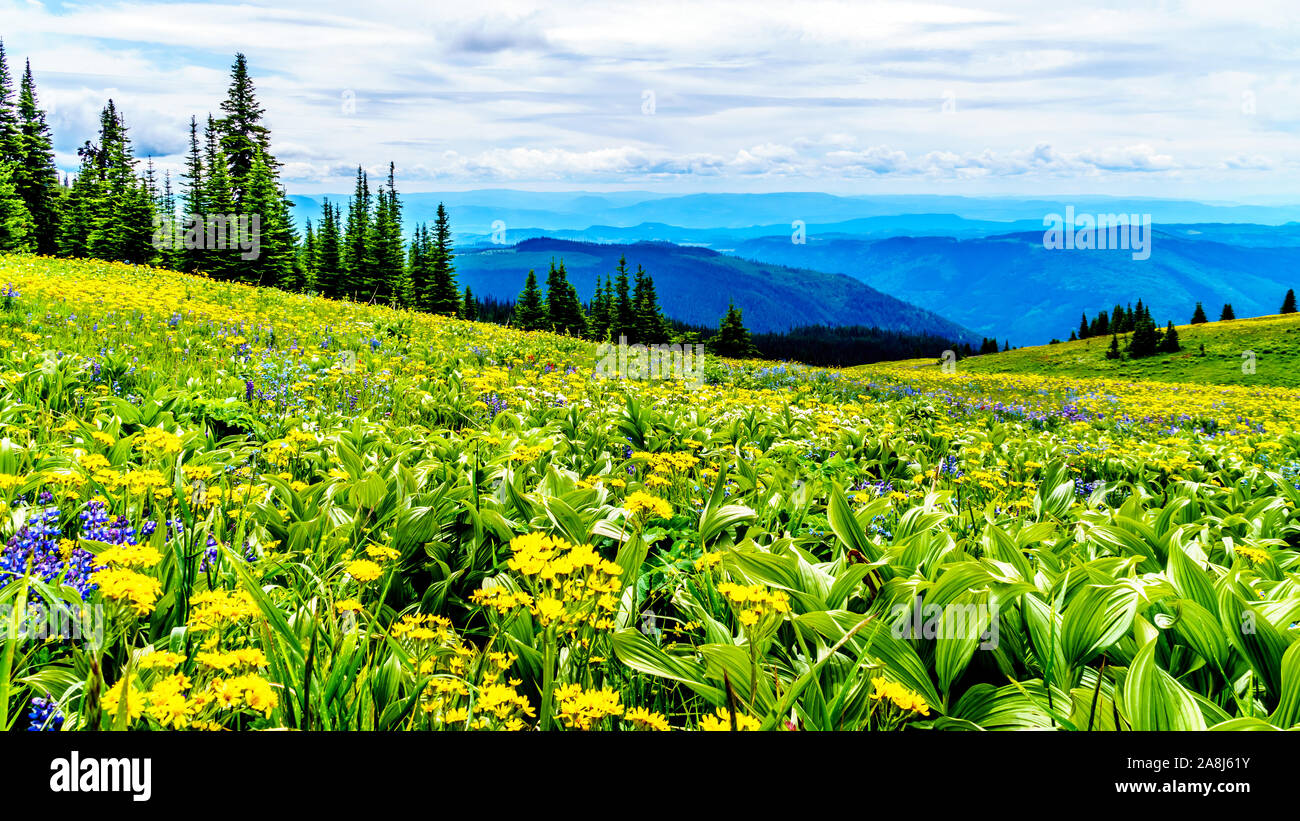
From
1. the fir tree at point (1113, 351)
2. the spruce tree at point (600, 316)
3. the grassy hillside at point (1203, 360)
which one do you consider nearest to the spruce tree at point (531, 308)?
the spruce tree at point (600, 316)

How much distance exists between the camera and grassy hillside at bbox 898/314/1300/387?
169 ft

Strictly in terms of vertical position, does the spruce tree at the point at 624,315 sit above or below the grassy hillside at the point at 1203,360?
above

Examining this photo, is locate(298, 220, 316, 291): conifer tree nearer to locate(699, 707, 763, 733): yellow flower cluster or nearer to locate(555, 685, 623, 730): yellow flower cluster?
locate(555, 685, 623, 730): yellow flower cluster

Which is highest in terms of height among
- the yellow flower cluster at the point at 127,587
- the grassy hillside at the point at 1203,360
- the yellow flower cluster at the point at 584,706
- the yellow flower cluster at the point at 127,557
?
the grassy hillside at the point at 1203,360

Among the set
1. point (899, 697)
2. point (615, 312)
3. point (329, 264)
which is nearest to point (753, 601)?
point (899, 697)

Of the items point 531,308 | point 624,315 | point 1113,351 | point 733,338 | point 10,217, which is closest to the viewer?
point 10,217

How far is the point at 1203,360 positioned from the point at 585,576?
7349 centimetres

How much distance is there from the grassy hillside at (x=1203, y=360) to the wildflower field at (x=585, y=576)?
54145 mm

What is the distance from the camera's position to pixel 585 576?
225 centimetres

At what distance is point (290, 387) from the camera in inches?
251

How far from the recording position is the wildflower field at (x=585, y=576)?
1.96m

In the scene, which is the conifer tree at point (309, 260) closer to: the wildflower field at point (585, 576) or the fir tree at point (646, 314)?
the fir tree at point (646, 314)

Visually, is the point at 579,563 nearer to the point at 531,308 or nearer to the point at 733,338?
the point at 733,338
